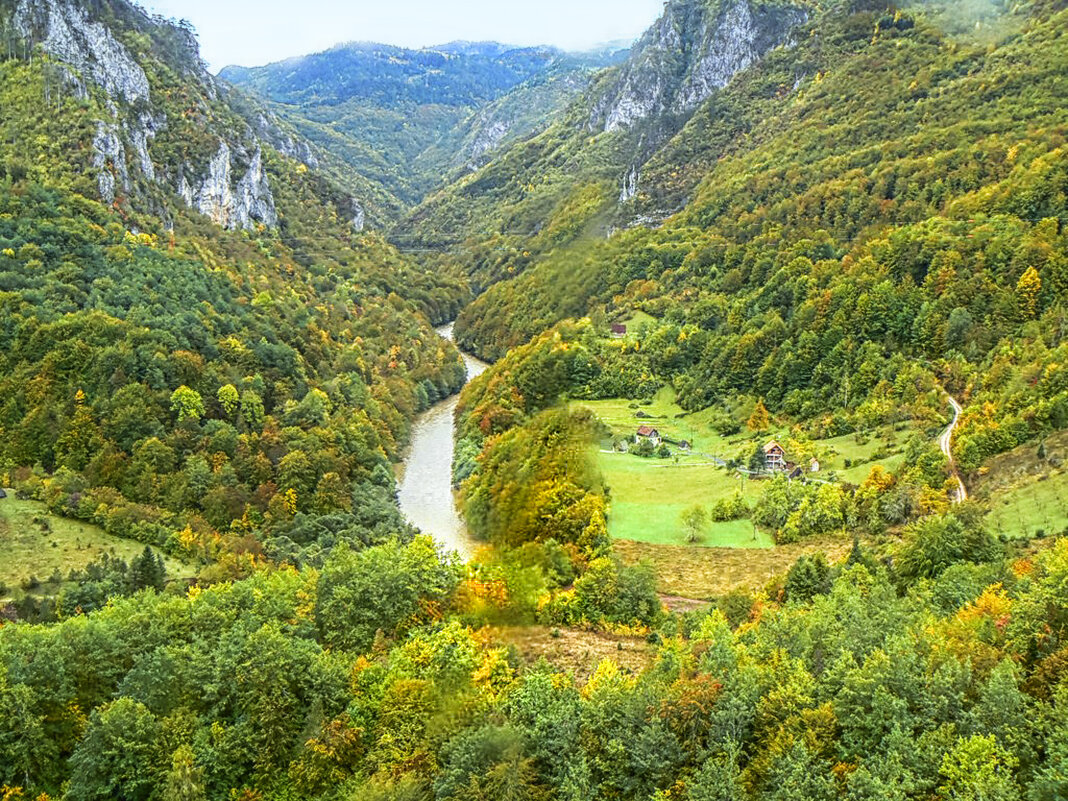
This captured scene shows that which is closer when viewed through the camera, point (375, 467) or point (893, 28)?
point (375, 467)

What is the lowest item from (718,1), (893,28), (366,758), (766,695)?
(366,758)

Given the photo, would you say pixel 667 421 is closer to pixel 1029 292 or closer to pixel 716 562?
pixel 716 562

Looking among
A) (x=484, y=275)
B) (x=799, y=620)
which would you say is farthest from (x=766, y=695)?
(x=484, y=275)

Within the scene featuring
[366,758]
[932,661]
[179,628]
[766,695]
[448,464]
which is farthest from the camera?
[448,464]

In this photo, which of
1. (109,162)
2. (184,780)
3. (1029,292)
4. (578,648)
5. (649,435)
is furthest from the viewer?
(109,162)

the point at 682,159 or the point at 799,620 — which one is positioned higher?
the point at 682,159

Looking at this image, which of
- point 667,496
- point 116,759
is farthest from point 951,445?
point 116,759

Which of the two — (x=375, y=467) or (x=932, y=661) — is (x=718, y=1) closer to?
(x=375, y=467)
